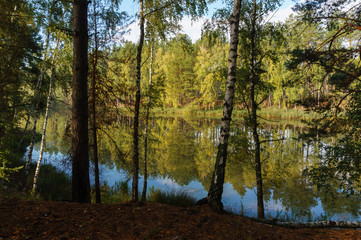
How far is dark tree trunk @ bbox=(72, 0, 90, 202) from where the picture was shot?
4875mm

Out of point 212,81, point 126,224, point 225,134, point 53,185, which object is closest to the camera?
point 126,224

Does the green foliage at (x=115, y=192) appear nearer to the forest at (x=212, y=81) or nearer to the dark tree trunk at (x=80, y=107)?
the forest at (x=212, y=81)

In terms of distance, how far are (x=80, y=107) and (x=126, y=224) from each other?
3079 mm

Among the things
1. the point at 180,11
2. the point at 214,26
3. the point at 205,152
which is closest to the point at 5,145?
the point at 180,11

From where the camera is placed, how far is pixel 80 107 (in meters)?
4.99

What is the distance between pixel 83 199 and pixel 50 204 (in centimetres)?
99

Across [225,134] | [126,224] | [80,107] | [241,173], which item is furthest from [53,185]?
[241,173]

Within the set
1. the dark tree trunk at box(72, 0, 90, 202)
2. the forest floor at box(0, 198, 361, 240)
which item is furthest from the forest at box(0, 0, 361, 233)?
the forest floor at box(0, 198, 361, 240)

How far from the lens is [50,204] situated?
13.4ft

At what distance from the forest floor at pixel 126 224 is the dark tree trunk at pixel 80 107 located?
33.8 inches

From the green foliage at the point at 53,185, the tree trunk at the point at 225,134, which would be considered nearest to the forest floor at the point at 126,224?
the tree trunk at the point at 225,134

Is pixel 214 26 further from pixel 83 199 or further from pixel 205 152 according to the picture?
pixel 205 152

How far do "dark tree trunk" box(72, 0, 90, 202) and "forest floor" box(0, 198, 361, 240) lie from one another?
86 centimetres

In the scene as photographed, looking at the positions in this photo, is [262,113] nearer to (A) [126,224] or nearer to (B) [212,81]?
(B) [212,81]
